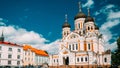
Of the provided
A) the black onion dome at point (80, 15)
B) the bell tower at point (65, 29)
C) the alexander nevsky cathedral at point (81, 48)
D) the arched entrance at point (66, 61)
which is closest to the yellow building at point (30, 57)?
the alexander nevsky cathedral at point (81, 48)

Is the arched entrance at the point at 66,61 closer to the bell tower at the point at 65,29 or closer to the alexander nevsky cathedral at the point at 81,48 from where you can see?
the alexander nevsky cathedral at the point at 81,48

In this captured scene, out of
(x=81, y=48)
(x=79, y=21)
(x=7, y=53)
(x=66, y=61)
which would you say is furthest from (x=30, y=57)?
(x=79, y=21)

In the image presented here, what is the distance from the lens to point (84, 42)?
60469mm

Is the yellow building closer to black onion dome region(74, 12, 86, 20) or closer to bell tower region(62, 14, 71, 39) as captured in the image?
bell tower region(62, 14, 71, 39)

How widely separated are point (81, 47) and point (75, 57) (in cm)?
537

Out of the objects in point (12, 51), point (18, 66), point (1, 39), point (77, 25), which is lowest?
point (18, 66)

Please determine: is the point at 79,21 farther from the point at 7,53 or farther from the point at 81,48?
the point at 7,53

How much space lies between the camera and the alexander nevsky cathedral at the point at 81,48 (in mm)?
55250

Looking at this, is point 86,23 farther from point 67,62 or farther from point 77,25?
point 67,62

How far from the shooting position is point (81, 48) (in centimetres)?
6062

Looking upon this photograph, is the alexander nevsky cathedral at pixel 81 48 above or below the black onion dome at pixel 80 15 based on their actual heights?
below

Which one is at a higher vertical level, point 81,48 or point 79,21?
point 79,21

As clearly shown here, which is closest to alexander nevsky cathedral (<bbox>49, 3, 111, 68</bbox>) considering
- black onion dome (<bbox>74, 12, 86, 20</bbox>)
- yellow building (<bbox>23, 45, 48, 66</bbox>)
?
black onion dome (<bbox>74, 12, 86, 20</bbox>)

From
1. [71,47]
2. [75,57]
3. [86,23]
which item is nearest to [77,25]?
[86,23]
